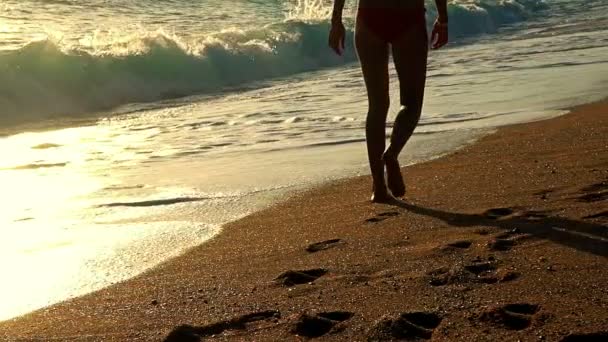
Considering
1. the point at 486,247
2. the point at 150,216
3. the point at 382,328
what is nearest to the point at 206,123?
the point at 150,216

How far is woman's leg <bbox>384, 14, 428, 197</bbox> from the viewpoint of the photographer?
5.18m

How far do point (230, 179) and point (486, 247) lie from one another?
3.00 metres

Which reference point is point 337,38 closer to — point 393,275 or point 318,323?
point 393,275

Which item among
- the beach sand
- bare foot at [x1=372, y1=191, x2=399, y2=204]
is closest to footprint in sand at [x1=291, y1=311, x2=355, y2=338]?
the beach sand

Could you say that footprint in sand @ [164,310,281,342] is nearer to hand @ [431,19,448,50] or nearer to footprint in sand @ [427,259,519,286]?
footprint in sand @ [427,259,519,286]

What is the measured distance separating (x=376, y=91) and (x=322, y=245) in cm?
133

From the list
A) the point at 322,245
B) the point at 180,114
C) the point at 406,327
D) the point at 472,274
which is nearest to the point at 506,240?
the point at 472,274

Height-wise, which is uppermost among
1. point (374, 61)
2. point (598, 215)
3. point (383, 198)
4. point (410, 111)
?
point (374, 61)

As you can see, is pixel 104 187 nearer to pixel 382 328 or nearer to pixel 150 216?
pixel 150 216

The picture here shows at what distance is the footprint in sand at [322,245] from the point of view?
424 centimetres

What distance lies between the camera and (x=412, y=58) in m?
5.20

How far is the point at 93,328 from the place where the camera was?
3340 mm

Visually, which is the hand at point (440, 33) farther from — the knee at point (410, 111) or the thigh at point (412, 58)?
the knee at point (410, 111)

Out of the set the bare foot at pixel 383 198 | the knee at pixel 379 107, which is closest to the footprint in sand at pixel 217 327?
the bare foot at pixel 383 198
